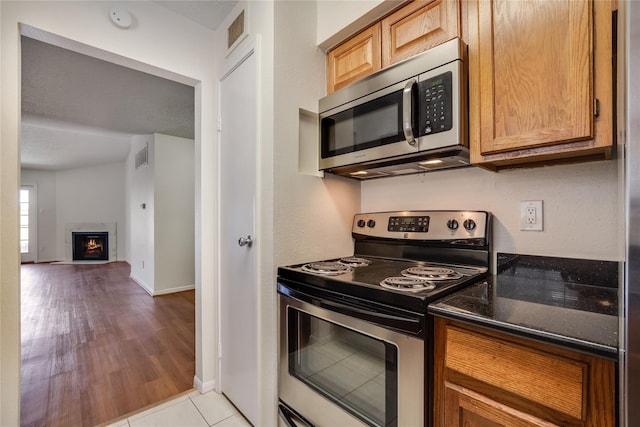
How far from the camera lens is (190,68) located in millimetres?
1872

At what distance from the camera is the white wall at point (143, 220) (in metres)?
4.47

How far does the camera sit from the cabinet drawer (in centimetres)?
67

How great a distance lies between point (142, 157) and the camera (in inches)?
194

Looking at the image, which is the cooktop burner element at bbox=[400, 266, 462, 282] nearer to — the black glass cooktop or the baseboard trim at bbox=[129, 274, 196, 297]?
the black glass cooktop

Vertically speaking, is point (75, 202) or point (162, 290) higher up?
point (75, 202)

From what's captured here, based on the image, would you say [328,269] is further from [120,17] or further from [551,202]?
[120,17]

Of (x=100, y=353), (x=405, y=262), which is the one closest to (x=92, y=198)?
(x=100, y=353)

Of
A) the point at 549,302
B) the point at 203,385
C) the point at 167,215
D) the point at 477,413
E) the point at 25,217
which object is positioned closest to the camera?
the point at 477,413

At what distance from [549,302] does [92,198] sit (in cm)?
996

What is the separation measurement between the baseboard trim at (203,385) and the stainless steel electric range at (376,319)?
0.73 metres

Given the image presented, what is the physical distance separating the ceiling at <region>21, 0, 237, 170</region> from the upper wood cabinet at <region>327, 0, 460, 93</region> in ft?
2.57

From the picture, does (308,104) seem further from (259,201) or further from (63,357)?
(63,357)

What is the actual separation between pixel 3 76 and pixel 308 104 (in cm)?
134

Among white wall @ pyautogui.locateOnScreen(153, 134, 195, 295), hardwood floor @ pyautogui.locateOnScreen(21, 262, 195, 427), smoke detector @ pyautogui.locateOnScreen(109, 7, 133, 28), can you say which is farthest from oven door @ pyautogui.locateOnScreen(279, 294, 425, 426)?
→ white wall @ pyautogui.locateOnScreen(153, 134, 195, 295)
